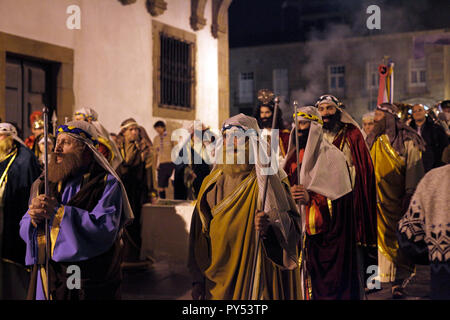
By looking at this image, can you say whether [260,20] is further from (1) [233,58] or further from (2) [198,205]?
(2) [198,205]

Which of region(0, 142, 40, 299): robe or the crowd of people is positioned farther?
region(0, 142, 40, 299): robe

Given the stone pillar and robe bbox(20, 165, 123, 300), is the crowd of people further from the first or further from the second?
the stone pillar

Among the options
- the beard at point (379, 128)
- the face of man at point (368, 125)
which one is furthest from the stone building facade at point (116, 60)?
the beard at point (379, 128)

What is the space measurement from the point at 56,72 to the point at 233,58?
2442cm

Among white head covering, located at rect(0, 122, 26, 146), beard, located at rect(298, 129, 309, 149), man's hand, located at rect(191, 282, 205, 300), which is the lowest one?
man's hand, located at rect(191, 282, 205, 300)

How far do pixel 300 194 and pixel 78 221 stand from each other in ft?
6.38

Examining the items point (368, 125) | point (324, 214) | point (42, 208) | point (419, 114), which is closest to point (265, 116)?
point (324, 214)

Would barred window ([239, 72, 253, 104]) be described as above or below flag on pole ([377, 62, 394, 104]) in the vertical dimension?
above

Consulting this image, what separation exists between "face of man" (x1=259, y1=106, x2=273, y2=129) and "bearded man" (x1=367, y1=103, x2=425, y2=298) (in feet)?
5.20

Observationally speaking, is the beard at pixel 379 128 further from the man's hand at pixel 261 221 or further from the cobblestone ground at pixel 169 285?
the man's hand at pixel 261 221

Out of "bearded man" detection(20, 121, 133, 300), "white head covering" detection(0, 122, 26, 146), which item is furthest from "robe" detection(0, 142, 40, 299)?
"bearded man" detection(20, 121, 133, 300)

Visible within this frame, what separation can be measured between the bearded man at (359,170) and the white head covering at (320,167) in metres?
0.65

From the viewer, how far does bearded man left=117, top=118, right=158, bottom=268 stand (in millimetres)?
9375
